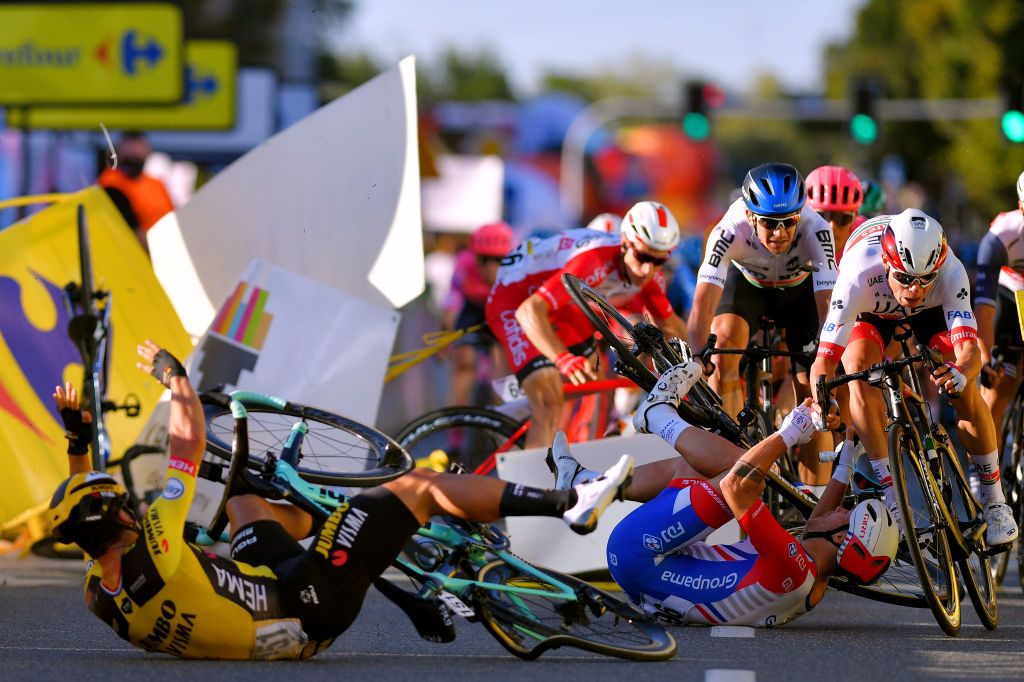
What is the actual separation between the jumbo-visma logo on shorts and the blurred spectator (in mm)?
3024

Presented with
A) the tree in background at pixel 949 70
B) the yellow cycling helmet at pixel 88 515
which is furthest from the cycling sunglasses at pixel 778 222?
the tree in background at pixel 949 70

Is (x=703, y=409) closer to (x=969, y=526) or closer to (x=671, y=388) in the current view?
(x=671, y=388)

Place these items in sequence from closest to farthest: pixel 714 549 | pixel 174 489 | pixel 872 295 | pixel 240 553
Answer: pixel 174 489 → pixel 240 553 → pixel 714 549 → pixel 872 295

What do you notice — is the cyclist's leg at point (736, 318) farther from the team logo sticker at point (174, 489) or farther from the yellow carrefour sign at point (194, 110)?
the yellow carrefour sign at point (194, 110)

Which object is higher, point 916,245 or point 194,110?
point 194,110

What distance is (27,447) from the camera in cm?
1062

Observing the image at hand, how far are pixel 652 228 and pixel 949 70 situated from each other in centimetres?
4550

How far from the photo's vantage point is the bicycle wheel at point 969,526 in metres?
8.36

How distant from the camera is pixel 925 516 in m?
8.30

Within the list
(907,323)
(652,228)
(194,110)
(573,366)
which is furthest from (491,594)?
(194,110)

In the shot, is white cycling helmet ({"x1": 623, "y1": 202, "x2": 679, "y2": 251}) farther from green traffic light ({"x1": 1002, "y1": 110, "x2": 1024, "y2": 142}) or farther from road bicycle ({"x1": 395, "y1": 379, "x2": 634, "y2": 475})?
green traffic light ({"x1": 1002, "y1": 110, "x2": 1024, "y2": 142})

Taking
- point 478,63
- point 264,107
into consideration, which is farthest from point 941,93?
point 478,63

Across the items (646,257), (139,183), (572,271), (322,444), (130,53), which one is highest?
(130,53)

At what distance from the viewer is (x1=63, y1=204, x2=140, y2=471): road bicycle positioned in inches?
414
